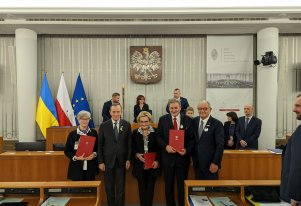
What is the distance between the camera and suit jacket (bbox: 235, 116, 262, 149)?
16.8 feet

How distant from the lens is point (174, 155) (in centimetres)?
369

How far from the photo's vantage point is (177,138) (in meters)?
3.61

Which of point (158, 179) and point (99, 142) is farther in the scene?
point (158, 179)

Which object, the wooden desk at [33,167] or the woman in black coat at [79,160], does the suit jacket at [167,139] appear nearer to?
the woman in black coat at [79,160]

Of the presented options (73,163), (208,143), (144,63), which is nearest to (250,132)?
(208,143)

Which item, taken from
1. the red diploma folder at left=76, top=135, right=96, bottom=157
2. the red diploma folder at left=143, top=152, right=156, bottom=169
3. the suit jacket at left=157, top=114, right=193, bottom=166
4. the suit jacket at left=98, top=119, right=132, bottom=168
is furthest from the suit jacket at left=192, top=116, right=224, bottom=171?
the red diploma folder at left=76, top=135, right=96, bottom=157

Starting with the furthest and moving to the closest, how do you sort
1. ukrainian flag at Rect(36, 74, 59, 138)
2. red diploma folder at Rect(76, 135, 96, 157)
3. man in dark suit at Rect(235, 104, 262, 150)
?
ukrainian flag at Rect(36, 74, 59, 138)
man in dark suit at Rect(235, 104, 262, 150)
red diploma folder at Rect(76, 135, 96, 157)

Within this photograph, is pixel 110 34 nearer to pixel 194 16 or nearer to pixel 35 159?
pixel 194 16

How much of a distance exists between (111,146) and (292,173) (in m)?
2.07

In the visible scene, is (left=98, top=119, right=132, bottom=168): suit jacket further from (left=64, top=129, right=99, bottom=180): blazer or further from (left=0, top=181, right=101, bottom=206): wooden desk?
(left=0, top=181, right=101, bottom=206): wooden desk

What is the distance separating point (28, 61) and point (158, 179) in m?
4.54

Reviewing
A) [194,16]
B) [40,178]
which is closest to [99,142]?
[40,178]

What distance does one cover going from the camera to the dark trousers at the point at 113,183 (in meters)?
3.69

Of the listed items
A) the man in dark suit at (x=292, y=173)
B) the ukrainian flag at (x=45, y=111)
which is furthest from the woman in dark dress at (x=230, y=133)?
the ukrainian flag at (x=45, y=111)
